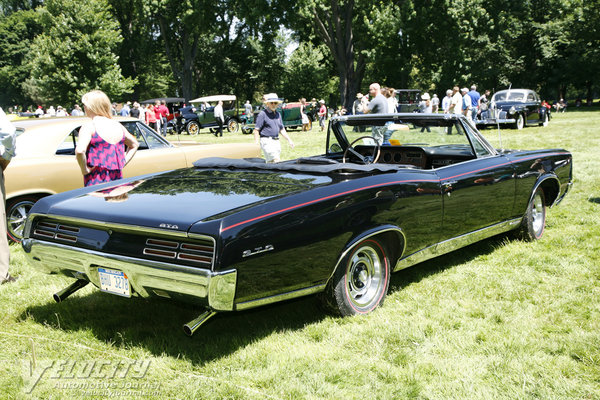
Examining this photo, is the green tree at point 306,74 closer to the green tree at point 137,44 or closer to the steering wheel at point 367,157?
the green tree at point 137,44

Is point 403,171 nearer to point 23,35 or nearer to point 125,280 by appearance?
point 125,280

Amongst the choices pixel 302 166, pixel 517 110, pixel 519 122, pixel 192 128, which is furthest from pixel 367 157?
pixel 192 128

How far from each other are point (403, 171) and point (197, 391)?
2.13 meters

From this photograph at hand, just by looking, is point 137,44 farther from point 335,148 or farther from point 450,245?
point 450,245

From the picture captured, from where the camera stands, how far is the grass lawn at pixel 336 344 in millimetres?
2699

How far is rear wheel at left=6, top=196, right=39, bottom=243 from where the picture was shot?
5648 mm

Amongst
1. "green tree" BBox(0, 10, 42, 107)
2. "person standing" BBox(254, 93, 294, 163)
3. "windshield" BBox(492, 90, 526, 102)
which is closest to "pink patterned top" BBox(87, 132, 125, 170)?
A: "person standing" BBox(254, 93, 294, 163)

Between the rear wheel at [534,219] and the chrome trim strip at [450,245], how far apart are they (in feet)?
0.73

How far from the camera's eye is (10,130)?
434 centimetres

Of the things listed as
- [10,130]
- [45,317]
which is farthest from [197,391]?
[10,130]

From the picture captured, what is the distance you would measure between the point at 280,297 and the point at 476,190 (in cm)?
219

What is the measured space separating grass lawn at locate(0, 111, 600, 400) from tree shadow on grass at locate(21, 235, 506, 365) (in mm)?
12

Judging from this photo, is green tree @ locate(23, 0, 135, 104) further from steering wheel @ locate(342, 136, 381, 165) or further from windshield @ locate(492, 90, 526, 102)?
steering wheel @ locate(342, 136, 381, 165)

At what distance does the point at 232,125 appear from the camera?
26.6 meters
